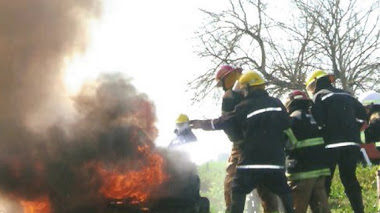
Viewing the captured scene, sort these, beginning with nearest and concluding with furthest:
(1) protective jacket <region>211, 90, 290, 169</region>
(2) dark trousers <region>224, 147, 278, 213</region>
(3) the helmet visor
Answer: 1. (1) protective jacket <region>211, 90, 290, 169</region>
2. (2) dark trousers <region>224, 147, 278, 213</region>
3. (3) the helmet visor

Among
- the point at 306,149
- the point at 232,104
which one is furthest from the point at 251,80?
the point at 306,149

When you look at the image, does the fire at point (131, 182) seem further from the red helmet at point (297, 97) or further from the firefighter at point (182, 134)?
the red helmet at point (297, 97)

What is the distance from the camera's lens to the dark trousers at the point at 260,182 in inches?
315

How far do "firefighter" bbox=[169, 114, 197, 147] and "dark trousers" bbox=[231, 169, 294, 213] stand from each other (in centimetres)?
165

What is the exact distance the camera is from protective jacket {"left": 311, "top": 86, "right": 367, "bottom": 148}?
913 cm

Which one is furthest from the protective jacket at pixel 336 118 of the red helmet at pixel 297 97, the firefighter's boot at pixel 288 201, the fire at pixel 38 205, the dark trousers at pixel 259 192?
the fire at pixel 38 205

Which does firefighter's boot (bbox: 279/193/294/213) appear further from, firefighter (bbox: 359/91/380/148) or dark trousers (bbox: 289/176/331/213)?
firefighter (bbox: 359/91/380/148)

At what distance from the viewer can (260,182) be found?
319 inches

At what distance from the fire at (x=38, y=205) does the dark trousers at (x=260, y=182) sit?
256 cm

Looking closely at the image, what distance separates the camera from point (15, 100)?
9.62 meters

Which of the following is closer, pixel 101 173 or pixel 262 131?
pixel 262 131

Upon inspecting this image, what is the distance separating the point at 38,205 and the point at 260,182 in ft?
9.98

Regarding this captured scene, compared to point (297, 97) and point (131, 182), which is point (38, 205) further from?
point (297, 97)

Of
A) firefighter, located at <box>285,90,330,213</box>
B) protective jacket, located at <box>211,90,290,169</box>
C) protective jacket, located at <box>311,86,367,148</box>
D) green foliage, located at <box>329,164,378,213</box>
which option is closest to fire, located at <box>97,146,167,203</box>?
protective jacket, located at <box>211,90,290,169</box>
